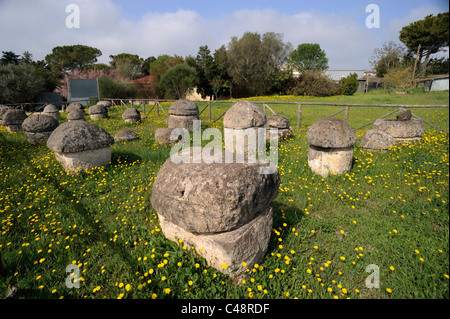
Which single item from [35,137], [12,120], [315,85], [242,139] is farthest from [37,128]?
[315,85]

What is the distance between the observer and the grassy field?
250cm

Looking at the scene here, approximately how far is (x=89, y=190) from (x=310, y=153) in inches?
213

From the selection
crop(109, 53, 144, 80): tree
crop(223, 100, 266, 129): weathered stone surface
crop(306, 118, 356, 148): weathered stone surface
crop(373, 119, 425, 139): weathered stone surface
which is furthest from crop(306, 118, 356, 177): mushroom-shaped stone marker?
crop(109, 53, 144, 80): tree

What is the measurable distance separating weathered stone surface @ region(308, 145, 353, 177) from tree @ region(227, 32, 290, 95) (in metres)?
28.6

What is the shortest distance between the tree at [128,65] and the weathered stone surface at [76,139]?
136 ft

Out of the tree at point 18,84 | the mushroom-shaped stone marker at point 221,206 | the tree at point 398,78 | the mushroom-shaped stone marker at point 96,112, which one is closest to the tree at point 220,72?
the mushroom-shaped stone marker at point 96,112

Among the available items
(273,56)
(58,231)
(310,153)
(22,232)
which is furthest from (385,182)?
(273,56)

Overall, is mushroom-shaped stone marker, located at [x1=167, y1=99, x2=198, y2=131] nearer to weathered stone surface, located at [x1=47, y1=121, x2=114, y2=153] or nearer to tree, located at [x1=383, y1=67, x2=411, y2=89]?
weathered stone surface, located at [x1=47, y1=121, x2=114, y2=153]

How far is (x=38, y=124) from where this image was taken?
8828mm

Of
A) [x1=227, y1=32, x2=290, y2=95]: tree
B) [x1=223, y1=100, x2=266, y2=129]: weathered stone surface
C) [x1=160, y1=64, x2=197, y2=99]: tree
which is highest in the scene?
[x1=227, y1=32, x2=290, y2=95]: tree

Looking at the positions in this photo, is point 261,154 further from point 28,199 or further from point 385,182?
point 28,199

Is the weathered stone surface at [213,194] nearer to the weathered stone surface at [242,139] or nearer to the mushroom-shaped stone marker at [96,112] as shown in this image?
the weathered stone surface at [242,139]

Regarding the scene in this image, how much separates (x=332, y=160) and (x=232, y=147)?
2.96m

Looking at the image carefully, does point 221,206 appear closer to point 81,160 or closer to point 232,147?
point 232,147
